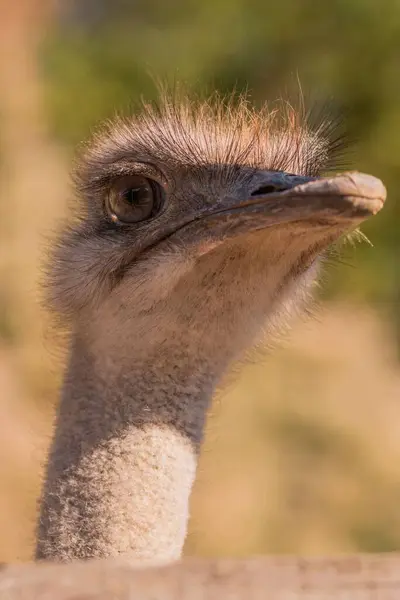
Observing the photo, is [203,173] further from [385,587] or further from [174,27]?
[174,27]

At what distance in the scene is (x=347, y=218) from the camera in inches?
69.7

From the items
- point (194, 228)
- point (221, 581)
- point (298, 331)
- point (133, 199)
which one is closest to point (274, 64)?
point (298, 331)

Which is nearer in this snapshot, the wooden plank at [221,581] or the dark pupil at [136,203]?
the wooden plank at [221,581]

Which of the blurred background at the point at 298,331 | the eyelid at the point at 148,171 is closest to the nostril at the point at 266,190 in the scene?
the eyelid at the point at 148,171

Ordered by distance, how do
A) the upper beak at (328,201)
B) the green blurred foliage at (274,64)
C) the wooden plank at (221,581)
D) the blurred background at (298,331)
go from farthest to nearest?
the green blurred foliage at (274,64) → the blurred background at (298,331) → the upper beak at (328,201) → the wooden plank at (221,581)

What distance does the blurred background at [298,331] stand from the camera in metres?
6.67

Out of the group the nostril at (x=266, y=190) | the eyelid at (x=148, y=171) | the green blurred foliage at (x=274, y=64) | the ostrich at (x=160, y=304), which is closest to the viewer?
the nostril at (x=266, y=190)

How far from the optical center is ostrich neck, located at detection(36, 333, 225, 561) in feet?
6.72

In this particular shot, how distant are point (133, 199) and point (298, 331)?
10.4 ft

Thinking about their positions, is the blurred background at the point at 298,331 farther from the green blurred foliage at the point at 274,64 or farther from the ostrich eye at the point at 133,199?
the ostrich eye at the point at 133,199

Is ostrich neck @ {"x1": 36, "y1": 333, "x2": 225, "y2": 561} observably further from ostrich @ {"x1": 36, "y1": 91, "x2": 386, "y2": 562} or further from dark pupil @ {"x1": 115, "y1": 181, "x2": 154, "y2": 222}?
dark pupil @ {"x1": 115, "y1": 181, "x2": 154, "y2": 222}

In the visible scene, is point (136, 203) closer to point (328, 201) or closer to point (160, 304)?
point (160, 304)

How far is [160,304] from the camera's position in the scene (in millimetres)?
2111

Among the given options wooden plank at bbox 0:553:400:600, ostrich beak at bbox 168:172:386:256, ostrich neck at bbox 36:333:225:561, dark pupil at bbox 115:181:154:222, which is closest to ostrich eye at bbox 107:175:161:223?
dark pupil at bbox 115:181:154:222
